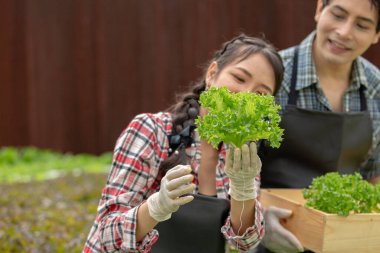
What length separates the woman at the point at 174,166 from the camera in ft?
8.54

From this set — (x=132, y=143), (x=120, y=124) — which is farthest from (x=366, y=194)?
(x=120, y=124)

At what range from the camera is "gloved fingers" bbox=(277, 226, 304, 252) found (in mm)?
2955

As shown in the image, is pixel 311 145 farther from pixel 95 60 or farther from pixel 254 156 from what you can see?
pixel 95 60

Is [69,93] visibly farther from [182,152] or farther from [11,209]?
[182,152]

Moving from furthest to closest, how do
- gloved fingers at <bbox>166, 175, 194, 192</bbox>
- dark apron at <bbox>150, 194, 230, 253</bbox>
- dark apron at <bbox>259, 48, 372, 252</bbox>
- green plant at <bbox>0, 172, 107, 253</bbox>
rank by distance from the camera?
1. green plant at <bbox>0, 172, 107, 253</bbox>
2. dark apron at <bbox>259, 48, 372, 252</bbox>
3. dark apron at <bbox>150, 194, 230, 253</bbox>
4. gloved fingers at <bbox>166, 175, 194, 192</bbox>

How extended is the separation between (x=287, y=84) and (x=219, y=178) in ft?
2.80

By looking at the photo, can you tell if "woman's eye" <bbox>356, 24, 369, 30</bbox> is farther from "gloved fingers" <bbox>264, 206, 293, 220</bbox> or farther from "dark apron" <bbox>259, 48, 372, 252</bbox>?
"gloved fingers" <bbox>264, 206, 293, 220</bbox>

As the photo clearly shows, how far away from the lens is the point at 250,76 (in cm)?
280

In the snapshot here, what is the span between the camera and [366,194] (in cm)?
281

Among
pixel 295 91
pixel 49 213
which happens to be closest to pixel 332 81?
pixel 295 91

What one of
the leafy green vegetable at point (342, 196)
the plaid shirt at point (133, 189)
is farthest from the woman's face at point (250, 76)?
the leafy green vegetable at point (342, 196)

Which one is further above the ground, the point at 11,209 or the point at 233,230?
the point at 233,230

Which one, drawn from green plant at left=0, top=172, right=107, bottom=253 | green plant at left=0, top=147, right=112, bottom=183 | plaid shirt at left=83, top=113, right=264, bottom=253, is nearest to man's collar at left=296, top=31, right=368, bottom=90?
plaid shirt at left=83, top=113, right=264, bottom=253

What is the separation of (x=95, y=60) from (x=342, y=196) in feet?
22.7
